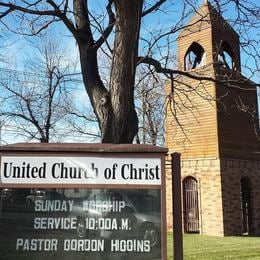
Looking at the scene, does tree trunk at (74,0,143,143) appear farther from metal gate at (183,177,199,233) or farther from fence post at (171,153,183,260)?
metal gate at (183,177,199,233)

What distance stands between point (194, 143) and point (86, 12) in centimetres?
1754

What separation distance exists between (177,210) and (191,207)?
19573mm

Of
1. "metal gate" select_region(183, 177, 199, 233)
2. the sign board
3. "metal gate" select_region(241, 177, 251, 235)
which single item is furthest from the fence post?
"metal gate" select_region(241, 177, 251, 235)

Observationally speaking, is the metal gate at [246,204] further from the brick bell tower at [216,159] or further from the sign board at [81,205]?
the sign board at [81,205]

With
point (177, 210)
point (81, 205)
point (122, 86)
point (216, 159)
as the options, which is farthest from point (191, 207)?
point (81, 205)

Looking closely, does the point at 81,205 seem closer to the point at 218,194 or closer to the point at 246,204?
the point at 218,194

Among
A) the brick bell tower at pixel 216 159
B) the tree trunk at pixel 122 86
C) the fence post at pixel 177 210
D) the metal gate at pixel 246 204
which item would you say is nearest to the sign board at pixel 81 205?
the fence post at pixel 177 210

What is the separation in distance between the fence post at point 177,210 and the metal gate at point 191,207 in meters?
19.4

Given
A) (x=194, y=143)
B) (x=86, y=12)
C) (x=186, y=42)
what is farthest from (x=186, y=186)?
(x=86, y=12)

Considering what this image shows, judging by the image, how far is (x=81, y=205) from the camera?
453 cm

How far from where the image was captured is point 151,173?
4.60 meters

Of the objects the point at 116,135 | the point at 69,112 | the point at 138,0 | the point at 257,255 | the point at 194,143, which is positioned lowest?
the point at 257,255

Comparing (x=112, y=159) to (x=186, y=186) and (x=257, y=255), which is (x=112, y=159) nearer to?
(x=257, y=255)

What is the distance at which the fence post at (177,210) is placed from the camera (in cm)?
474
